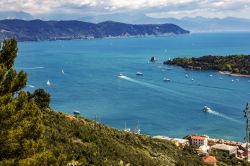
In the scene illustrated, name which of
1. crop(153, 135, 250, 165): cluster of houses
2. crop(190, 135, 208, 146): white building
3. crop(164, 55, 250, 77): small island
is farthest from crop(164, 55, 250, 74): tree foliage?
crop(190, 135, 208, 146): white building

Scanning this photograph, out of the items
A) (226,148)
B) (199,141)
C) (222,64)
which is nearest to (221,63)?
(222,64)

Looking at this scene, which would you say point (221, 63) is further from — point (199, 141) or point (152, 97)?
point (199, 141)

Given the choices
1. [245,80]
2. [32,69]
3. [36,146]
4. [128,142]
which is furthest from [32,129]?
[32,69]

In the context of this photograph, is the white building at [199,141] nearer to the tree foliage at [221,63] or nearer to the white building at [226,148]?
the white building at [226,148]

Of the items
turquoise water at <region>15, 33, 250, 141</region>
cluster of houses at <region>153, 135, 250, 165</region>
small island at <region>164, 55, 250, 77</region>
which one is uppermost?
small island at <region>164, 55, 250, 77</region>

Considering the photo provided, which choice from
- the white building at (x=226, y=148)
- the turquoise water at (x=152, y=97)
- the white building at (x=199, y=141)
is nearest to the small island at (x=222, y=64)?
the turquoise water at (x=152, y=97)

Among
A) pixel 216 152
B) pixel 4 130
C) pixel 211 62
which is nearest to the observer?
pixel 4 130

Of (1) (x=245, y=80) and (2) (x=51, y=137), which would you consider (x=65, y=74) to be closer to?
(1) (x=245, y=80)

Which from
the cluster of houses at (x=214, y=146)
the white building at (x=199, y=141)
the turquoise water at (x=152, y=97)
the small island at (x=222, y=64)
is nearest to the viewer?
the cluster of houses at (x=214, y=146)

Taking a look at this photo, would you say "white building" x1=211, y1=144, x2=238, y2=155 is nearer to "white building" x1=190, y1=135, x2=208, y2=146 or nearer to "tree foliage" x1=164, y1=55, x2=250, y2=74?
"white building" x1=190, y1=135, x2=208, y2=146
